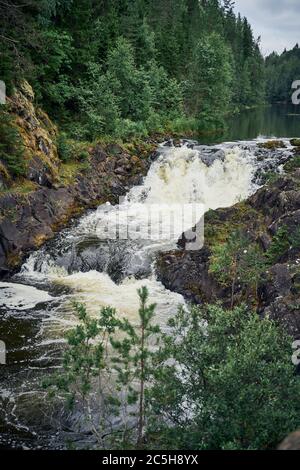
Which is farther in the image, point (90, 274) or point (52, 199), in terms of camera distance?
point (52, 199)

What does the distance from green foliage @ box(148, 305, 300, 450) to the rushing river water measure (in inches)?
137

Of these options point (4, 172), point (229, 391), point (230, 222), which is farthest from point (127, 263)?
point (229, 391)

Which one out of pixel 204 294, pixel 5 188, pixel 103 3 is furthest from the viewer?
pixel 103 3

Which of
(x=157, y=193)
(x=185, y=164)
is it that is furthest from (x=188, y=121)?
(x=157, y=193)

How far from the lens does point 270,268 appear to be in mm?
15953

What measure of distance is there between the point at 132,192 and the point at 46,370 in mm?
17157

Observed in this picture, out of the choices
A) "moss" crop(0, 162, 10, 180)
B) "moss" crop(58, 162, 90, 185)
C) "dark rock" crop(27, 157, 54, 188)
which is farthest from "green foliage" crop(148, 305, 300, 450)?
"moss" crop(58, 162, 90, 185)

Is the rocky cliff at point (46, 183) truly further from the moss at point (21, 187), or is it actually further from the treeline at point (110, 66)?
the treeline at point (110, 66)

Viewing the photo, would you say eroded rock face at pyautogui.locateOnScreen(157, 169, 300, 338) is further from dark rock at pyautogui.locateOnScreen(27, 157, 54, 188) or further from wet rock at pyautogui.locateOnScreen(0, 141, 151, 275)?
dark rock at pyautogui.locateOnScreen(27, 157, 54, 188)

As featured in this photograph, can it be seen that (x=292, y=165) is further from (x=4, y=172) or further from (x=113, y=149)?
(x=4, y=172)

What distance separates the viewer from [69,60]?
30.1 metres

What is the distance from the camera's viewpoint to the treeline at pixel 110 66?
82.8 feet

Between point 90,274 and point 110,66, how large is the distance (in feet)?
71.8

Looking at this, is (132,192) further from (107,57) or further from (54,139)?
(107,57)
